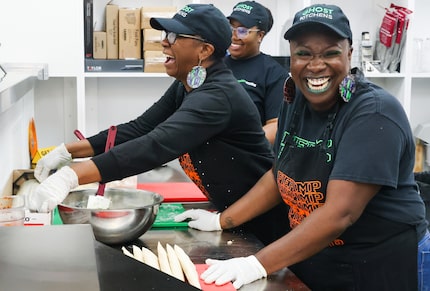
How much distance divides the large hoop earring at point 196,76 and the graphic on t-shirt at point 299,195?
48 cm

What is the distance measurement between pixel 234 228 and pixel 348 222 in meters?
0.58

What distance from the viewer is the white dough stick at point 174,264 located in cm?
157

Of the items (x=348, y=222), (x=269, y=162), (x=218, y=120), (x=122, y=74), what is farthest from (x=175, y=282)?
(x=122, y=74)

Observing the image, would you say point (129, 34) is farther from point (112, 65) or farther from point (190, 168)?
point (190, 168)

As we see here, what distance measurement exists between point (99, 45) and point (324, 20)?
7.38 feet

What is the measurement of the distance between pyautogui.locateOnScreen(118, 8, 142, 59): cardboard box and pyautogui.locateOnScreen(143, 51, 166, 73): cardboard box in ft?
0.23

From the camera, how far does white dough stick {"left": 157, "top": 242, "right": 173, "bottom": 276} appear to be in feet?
5.26

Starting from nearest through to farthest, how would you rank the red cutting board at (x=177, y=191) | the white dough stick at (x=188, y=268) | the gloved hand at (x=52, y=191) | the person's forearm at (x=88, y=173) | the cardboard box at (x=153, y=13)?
the white dough stick at (x=188, y=268), the gloved hand at (x=52, y=191), the person's forearm at (x=88, y=173), the red cutting board at (x=177, y=191), the cardboard box at (x=153, y=13)

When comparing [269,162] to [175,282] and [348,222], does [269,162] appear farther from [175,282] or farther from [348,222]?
[175,282]

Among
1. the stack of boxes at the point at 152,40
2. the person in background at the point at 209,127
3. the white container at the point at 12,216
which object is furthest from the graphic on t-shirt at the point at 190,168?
the stack of boxes at the point at 152,40

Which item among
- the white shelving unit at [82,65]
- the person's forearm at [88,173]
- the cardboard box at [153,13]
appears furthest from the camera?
the cardboard box at [153,13]

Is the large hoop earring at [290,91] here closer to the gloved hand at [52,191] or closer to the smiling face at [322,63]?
the smiling face at [322,63]

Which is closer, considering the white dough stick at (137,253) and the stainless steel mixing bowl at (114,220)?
the white dough stick at (137,253)

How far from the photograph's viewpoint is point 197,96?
2.09 m
